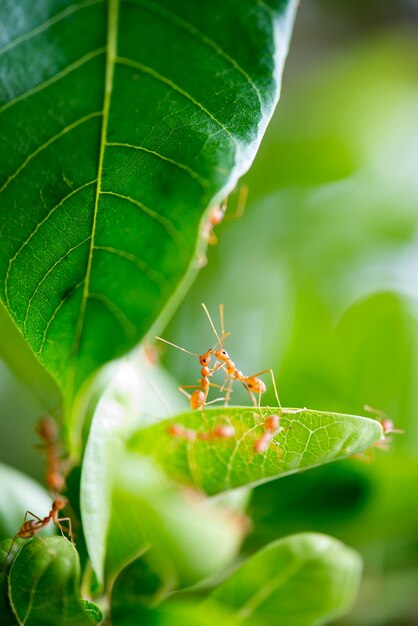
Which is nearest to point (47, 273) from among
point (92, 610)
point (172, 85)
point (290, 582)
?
point (172, 85)

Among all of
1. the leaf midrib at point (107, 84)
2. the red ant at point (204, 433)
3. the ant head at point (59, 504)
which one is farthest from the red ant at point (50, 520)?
the leaf midrib at point (107, 84)

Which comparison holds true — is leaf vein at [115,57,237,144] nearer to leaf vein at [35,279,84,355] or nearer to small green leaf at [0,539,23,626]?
leaf vein at [35,279,84,355]

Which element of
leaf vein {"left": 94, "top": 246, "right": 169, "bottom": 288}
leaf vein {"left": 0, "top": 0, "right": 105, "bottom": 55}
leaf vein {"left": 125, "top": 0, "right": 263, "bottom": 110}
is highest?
leaf vein {"left": 0, "top": 0, "right": 105, "bottom": 55}

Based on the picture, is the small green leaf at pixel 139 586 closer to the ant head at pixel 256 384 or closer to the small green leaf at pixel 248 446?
the small green leaf at pixel 248 446

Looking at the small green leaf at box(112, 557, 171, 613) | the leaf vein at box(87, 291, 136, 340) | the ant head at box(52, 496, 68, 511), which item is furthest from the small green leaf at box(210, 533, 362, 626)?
the leaf vein at box(87, 291, 136, 340)

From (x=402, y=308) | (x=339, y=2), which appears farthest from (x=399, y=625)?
(x=339, y=2)

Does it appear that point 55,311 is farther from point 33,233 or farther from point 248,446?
point 248,446

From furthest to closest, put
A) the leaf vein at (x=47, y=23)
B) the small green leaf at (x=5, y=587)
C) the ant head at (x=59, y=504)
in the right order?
the ant head at (x=59, y=504) → the small green leaf at (x=5, y=587) → the leaf vein at (x=47, y=23)

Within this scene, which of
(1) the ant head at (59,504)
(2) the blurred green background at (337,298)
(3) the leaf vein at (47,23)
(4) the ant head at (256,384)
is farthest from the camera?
(2) the blurred green background at (337,298)
